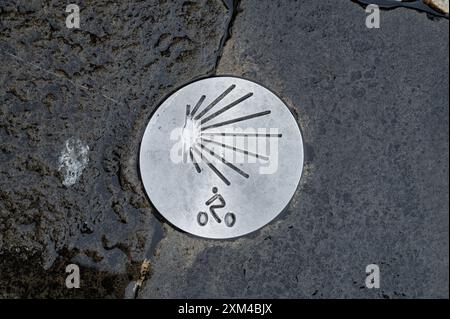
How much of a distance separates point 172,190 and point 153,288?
0.40 m

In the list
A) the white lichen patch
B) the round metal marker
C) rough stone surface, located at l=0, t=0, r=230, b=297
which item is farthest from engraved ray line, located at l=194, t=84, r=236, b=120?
the white lichen patch

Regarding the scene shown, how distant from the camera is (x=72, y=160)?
2.34 m

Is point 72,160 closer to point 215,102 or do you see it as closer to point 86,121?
point 86,121

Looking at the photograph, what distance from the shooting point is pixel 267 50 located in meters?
2.36

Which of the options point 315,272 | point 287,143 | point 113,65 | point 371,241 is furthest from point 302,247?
point 113,65

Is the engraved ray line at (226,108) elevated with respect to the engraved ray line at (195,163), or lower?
elevated

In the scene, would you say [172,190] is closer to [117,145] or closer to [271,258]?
[117,145]

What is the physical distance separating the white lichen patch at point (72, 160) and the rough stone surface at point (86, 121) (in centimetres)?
1

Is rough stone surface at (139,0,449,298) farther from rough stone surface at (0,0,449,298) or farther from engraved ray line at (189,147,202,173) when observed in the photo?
engraved ray line at (189,147,202,173)

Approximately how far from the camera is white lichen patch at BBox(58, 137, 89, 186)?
2.33 meters

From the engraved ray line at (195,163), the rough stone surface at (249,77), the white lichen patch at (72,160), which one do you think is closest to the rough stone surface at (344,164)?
the rough stone surface at (249,77)

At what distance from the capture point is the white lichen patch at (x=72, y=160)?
233 cm

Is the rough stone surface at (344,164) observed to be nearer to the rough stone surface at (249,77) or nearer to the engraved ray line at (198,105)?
the rough stone surface at (249,77)

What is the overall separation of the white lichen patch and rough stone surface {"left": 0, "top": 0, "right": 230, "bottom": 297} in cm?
1
